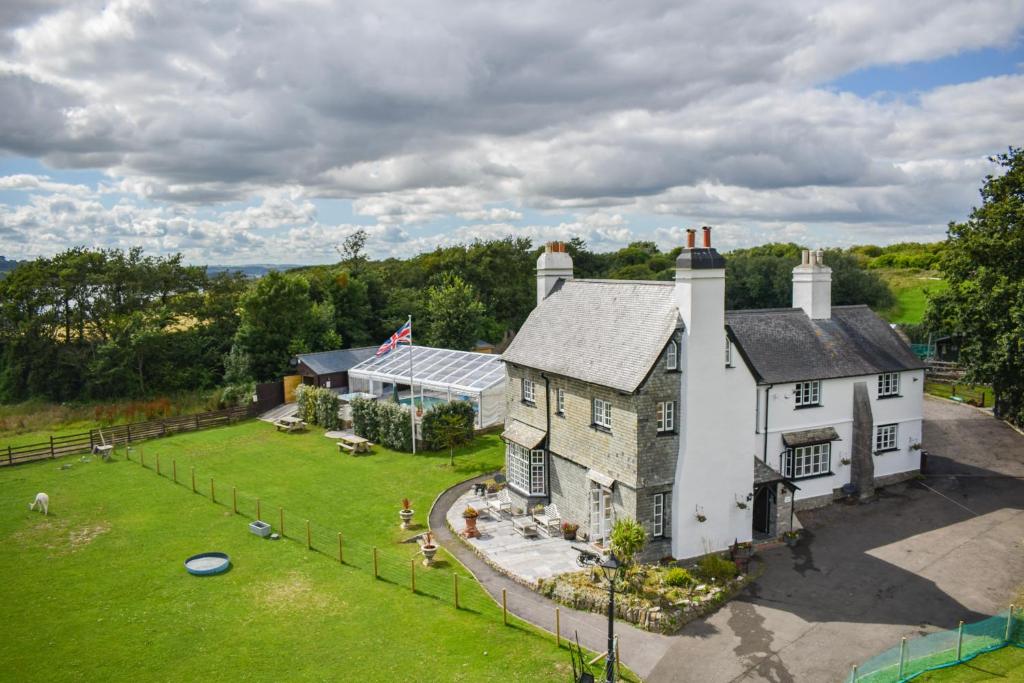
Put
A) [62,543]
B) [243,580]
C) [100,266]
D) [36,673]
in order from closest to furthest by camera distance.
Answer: [36,673]
[243,580]
[62,543]
[100,266]

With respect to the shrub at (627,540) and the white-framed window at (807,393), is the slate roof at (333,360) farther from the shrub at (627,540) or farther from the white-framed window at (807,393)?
the shrub at (627,540)

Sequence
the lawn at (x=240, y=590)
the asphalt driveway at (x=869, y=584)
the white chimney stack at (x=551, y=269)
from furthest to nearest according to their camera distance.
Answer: the white chimney stack at (x=551, y=269) → the asphalt driveway at (x=869, y=584) → the lawn at (x=240, y=590)

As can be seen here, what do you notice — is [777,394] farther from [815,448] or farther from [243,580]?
[243,580]

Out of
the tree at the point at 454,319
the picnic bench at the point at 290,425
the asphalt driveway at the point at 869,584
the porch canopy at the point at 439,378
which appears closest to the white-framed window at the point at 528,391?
the porch canopy at the point at 439,378

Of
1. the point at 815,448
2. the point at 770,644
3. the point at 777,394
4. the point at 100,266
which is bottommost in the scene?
the point at 770,644

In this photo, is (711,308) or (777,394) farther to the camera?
(777,394)

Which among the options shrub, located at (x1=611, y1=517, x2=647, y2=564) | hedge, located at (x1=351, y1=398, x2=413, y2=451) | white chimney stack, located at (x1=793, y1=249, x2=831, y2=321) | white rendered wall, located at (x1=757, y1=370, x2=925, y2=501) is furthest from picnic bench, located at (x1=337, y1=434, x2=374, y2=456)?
white chimney stack, located at (x1=793, y1=249, x2=831, y2=321)

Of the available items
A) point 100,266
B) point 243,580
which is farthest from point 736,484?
point 100,266
